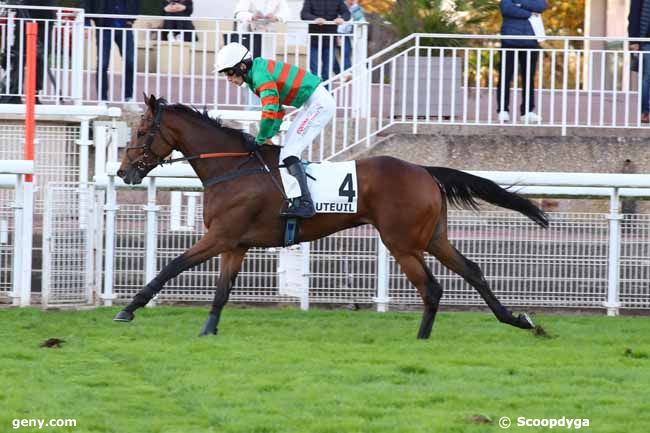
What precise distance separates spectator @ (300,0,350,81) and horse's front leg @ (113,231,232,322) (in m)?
5.25

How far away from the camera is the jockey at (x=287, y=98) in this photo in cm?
1007

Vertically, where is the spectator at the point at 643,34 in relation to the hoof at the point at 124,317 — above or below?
above

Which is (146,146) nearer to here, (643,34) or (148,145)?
(148,145)

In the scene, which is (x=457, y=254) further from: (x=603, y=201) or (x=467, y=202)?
(x=603, y=201)

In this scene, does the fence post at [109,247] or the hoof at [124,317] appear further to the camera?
the fence post at [109,247]

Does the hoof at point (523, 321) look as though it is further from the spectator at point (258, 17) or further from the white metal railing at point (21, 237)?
the spectator at point (258, 17)

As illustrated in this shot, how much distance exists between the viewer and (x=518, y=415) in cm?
704

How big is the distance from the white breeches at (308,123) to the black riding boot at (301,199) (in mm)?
89

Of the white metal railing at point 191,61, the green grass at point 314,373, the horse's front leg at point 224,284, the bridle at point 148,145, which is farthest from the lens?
the white metal railing at point 191,61

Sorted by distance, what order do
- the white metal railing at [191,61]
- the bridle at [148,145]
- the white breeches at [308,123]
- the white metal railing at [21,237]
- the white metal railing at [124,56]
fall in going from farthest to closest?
the white metal railing at [191,61]
the white metal railing at [124,56]
the white metal railing at [21,237]
the bridle at [148,145]
the white breeches at [308,123]

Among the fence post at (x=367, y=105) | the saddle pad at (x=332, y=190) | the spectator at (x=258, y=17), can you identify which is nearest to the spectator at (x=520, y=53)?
the fence post at (x=367, y=105)

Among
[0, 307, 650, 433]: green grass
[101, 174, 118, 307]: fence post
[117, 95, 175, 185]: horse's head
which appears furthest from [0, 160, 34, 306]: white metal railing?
[117, 95, 175, 185]: horse's head

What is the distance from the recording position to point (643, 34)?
601 inches

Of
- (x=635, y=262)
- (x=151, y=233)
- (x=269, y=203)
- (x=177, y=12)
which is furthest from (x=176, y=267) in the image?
(x=177, y=12)
